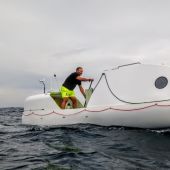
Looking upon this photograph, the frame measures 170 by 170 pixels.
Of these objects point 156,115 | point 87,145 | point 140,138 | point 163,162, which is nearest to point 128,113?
point 156,115

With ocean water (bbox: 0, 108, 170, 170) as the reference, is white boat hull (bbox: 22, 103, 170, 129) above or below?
above


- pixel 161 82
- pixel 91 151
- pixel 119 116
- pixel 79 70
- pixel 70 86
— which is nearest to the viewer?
pixel 91 151

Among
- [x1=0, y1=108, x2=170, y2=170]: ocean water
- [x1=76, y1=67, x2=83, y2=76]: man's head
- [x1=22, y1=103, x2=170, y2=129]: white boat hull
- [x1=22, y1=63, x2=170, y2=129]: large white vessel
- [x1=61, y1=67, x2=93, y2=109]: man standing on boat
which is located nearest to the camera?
[x1=0, y1=108, x2=170, y2=170]: ocean water

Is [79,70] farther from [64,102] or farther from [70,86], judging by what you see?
[64,102]

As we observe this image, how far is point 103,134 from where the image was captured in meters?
9.27

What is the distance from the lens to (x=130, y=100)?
1007cm

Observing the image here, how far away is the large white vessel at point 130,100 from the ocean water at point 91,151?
0.50 metres

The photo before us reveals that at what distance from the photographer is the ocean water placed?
5.70 meters

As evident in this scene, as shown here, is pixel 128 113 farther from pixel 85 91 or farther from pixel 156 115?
pixel 85 91

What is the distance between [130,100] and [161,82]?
1151 mm

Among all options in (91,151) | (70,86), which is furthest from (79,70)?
(91,151)

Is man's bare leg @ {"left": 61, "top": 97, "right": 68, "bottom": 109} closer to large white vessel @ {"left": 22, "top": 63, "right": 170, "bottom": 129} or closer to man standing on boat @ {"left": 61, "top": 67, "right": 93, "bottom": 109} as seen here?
man standing on boat @ {"left": 61, "top": 67, "right": 93, "bottom": 109}

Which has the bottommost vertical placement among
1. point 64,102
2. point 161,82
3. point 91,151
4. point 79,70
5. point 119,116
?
point 91,151

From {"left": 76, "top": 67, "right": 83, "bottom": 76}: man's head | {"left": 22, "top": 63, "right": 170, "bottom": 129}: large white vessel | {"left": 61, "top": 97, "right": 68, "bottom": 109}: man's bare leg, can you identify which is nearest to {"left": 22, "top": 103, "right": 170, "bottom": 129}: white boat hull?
{"left": 22, "top": 63, "right": 170, "bottom": 129}: large white vessel
